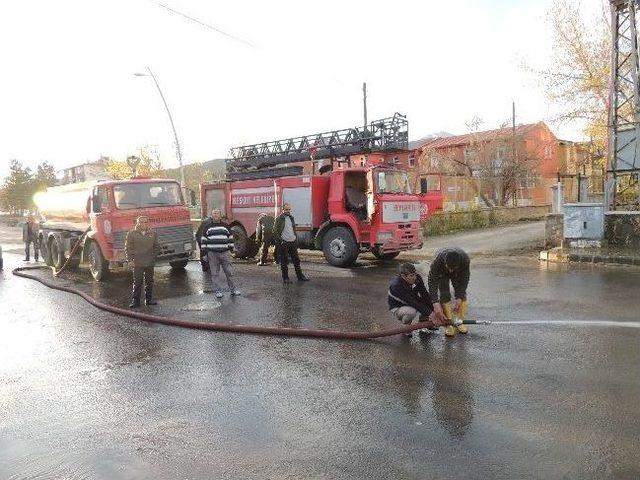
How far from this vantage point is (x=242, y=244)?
15.8 metres

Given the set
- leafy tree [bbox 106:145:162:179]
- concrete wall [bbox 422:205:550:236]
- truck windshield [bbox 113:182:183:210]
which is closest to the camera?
truck windshield [bbox 113:182:183:210]

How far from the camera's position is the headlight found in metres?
12.7

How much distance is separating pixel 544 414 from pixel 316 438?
1.82 metres

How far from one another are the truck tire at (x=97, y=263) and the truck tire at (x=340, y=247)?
5485mm

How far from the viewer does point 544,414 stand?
4.02 meters

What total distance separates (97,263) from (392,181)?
299 inches

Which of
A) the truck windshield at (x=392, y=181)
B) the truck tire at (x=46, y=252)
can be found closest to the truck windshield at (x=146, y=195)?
the truck tire at (x=46, y=252)

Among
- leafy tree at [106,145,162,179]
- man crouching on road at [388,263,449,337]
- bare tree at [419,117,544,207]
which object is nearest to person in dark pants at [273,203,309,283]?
man crouching on road at [388,263,449,337]

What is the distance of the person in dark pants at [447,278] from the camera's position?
241 inches

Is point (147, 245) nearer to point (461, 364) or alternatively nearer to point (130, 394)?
point (130, 394)

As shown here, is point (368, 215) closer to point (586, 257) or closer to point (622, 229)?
point (586, 257)

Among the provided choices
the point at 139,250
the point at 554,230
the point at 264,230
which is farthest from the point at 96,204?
the point at 554,230

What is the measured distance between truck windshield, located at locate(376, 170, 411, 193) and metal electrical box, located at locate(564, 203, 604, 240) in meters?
4.28

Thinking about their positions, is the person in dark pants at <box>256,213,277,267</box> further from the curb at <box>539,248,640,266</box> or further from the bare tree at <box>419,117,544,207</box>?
the bare tree at <box>419,117,544,207</box>
